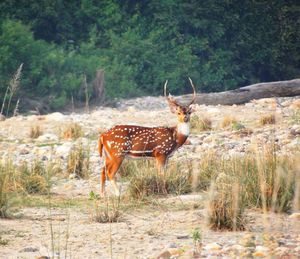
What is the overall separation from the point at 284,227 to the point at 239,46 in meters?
30.7

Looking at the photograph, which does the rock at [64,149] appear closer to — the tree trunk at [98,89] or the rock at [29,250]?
the rock at [29,250]

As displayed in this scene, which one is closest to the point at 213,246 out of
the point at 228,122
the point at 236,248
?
the point at 236,248

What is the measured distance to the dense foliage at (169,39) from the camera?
35344 millimetres

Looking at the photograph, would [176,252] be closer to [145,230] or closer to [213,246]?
[213,246]

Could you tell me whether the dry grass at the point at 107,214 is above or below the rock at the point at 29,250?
above

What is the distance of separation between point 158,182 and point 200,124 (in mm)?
6771

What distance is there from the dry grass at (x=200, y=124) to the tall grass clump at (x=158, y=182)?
595 centimetres

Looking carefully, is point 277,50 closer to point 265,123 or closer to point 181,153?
point 265,123

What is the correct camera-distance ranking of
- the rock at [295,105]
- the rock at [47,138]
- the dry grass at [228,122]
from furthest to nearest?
the rock at [295,105] < the dry grass at [228,122] < the rock at [47,138]

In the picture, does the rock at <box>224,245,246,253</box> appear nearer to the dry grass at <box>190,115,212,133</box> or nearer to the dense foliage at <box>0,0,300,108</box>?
the dry grass at <box>190,115,212,133</box>

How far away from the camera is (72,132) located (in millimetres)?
17391

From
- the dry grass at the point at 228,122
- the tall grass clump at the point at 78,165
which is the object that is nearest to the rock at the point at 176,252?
the tall grass clump at the point at 78,165

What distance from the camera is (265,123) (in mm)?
17625

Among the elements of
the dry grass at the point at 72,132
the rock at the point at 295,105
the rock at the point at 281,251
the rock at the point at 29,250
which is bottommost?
the rock at the point at 29,250
